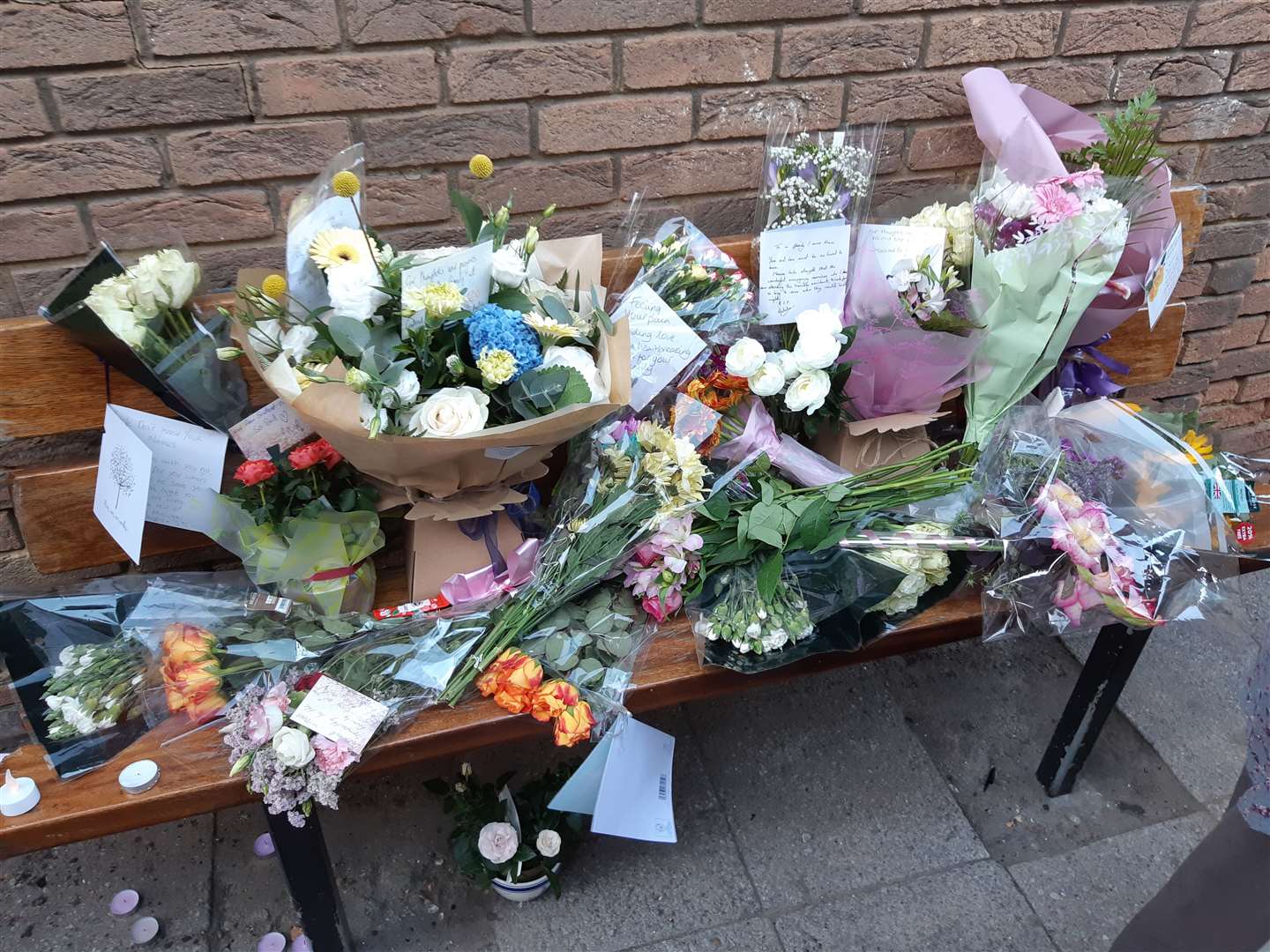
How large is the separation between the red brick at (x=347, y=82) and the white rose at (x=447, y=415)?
0.64m

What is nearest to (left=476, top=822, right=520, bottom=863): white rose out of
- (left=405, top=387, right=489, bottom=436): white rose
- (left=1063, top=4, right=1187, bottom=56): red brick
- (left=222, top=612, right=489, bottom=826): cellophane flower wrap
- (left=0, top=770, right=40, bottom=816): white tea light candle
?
(left=222, top=612, right=489, bottom=826): cellophane flower wrap

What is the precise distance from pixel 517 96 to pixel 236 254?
61 centimetres

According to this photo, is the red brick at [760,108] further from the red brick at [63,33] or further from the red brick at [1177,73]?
the red brick at [63,33]

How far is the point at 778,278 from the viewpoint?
5.82 ft

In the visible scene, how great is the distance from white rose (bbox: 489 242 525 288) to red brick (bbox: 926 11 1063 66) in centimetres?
109

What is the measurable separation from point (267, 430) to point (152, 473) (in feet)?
0.71

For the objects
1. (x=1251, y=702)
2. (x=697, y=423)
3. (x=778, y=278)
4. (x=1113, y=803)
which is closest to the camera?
(x=1251, y=702)

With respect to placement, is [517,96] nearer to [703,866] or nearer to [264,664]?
[264,664]

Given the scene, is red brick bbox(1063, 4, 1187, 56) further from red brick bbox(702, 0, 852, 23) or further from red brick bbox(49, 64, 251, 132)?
red brick bbox(49, 64, 251, 132)

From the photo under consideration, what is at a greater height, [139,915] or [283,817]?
[283,817]

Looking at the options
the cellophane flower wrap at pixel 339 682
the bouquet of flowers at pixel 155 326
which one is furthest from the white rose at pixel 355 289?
the cellophane flower wrap at pixel 339 682

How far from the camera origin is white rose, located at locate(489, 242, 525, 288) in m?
1.38

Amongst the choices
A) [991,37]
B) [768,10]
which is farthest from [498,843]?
[991,37]

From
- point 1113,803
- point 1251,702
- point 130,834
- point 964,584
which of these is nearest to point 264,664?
point 130,834
